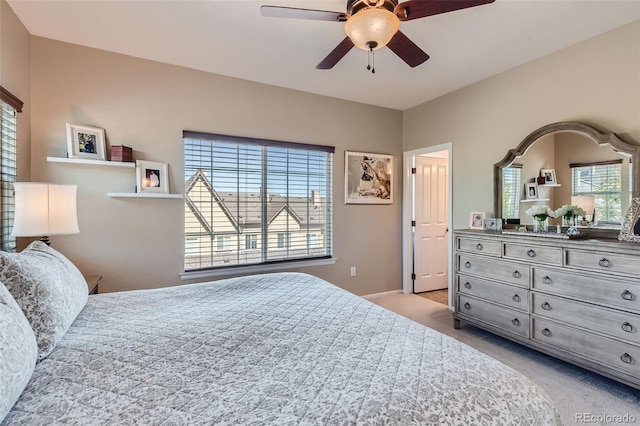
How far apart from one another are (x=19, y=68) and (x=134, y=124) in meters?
0.81

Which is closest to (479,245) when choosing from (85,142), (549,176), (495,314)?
(495,314)

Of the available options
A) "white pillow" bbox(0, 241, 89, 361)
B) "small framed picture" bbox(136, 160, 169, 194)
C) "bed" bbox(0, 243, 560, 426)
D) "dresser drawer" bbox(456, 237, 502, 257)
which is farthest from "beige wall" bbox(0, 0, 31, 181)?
"dresser drawer" bbox(456, 237, 502, 257)

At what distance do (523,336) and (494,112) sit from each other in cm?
223

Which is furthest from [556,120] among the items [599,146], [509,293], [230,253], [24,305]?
[24,305]

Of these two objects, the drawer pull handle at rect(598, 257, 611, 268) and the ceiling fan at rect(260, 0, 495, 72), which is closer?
the ceiling fan at rect(260, 0, 495, 72)

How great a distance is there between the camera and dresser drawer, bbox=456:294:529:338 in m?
2.57

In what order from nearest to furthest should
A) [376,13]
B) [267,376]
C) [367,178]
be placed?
[267,376] < [376,13] < [367,178]

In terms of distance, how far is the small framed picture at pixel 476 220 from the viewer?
3348mm

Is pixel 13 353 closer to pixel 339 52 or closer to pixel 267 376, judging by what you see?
pixel 267 376

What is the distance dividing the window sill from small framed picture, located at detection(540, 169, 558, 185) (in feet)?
7.70

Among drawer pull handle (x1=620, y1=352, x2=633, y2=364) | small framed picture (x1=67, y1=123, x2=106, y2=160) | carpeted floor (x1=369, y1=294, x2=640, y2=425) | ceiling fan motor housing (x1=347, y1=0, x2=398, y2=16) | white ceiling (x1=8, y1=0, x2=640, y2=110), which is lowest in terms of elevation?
carpeted floor (x1=369, y1=294, x2=640, y2=425)

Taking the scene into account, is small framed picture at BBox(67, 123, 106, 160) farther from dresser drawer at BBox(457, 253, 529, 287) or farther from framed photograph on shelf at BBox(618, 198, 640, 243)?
framed photograph on shelf at BBox(618, 198, 640, 243)

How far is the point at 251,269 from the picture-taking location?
3371mm

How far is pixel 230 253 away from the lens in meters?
3.32
